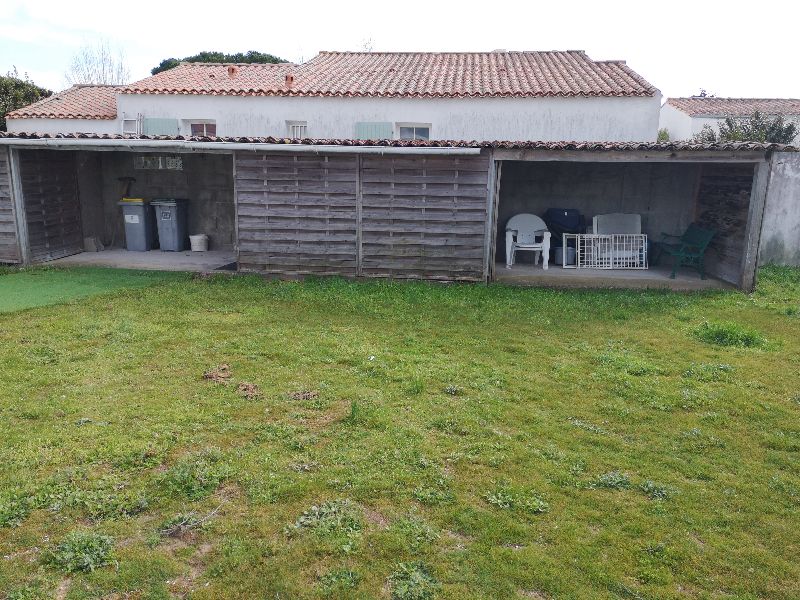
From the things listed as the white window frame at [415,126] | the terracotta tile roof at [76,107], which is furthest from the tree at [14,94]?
the white window frame at [415,126]

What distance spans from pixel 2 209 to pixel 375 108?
8.81 m

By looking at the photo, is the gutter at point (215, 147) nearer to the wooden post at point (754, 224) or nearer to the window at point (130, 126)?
the wooden post at point (754, 224)

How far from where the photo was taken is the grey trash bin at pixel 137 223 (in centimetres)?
1426

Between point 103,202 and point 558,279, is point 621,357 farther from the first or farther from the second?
point 103,202

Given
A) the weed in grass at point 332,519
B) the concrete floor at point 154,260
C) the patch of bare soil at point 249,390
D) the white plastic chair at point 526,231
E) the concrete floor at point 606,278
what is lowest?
the weed in grass at point 332,519

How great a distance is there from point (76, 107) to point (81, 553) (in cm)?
1938

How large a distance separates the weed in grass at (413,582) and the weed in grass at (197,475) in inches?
59.8

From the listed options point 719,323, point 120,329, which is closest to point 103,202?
point 120,329

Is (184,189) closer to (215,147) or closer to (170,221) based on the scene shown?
(170,221)

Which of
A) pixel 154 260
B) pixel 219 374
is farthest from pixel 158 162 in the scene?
pixel 219 374

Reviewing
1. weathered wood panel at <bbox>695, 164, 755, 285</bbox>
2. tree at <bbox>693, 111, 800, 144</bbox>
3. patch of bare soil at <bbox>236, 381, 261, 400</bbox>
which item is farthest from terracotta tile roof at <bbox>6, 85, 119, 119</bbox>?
tree at <bbox>693, 111, 800, 144</bbox>

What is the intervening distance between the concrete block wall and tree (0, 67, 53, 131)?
9087 mm

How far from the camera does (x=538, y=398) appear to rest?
19.6 feet

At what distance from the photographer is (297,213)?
1143cm
